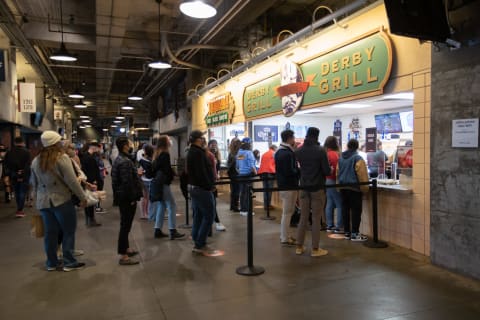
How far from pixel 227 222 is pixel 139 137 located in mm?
14872

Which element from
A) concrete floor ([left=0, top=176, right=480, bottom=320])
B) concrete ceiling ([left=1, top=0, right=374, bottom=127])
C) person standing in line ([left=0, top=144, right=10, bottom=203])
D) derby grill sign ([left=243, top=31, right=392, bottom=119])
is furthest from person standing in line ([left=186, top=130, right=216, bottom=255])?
person standing in line ([left=0, top=144, right=10, bottom=203])

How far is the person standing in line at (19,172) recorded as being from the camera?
25.5 ft

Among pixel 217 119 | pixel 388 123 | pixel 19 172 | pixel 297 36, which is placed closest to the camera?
pixel 297 36

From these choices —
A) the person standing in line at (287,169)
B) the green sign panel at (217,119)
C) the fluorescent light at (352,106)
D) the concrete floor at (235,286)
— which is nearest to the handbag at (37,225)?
the concrete floor at (235,286)

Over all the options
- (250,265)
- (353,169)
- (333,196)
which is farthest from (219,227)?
(353,169)

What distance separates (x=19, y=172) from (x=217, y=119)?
18.3ft

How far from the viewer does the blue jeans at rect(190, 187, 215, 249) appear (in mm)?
4659

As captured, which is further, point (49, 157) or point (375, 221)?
point (375, 221)

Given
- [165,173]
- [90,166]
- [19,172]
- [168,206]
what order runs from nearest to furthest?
1. [165,173]
2. [168,206]
3. [90,166]
4. [19,172]

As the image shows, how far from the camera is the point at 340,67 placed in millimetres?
5855

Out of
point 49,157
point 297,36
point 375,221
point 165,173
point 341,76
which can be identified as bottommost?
point 375,221

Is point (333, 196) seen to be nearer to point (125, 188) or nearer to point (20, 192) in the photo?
point (125, 188)

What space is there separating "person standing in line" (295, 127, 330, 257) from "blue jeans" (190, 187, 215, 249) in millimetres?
1194

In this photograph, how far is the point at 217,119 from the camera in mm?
11398
